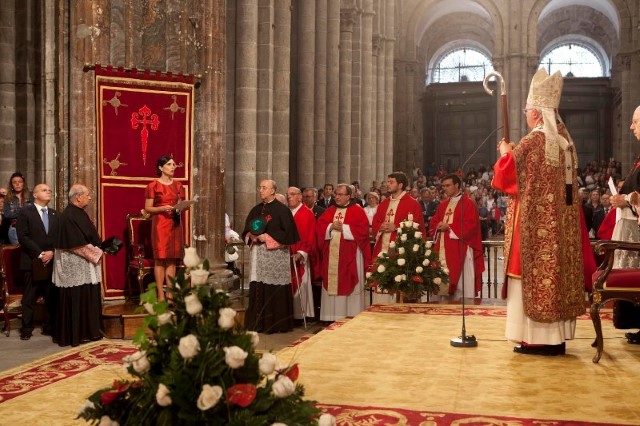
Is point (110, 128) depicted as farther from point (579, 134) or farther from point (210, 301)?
point (579, 134)

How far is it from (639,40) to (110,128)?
76.7 ft

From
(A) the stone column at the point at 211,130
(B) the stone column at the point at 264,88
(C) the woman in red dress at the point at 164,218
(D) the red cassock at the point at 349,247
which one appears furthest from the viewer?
(B) the stone column at the point at 264,88

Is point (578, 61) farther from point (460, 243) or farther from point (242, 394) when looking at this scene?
point (242, 394)

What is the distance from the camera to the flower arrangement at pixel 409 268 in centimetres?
968

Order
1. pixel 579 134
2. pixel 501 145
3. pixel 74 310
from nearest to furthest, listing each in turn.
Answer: pixel 501 145 → pixel 74 310 → pixel 579 134

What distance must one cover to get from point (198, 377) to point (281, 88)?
12482 millimetres

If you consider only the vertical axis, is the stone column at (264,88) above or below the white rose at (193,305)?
above

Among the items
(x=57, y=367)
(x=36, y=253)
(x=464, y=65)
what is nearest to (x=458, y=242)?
(x=36, y=253)

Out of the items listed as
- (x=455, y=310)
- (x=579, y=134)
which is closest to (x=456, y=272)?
(x=455, y=310)

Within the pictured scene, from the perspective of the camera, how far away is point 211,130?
1101 centimetres

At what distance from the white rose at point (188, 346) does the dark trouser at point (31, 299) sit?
6635 mm

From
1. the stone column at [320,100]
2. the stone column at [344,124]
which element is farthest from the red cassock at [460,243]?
the stone column at [344,124]

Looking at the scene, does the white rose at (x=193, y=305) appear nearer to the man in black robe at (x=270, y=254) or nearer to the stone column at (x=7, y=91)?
the man in black robe at (x=270, y=254)

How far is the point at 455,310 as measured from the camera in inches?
365
